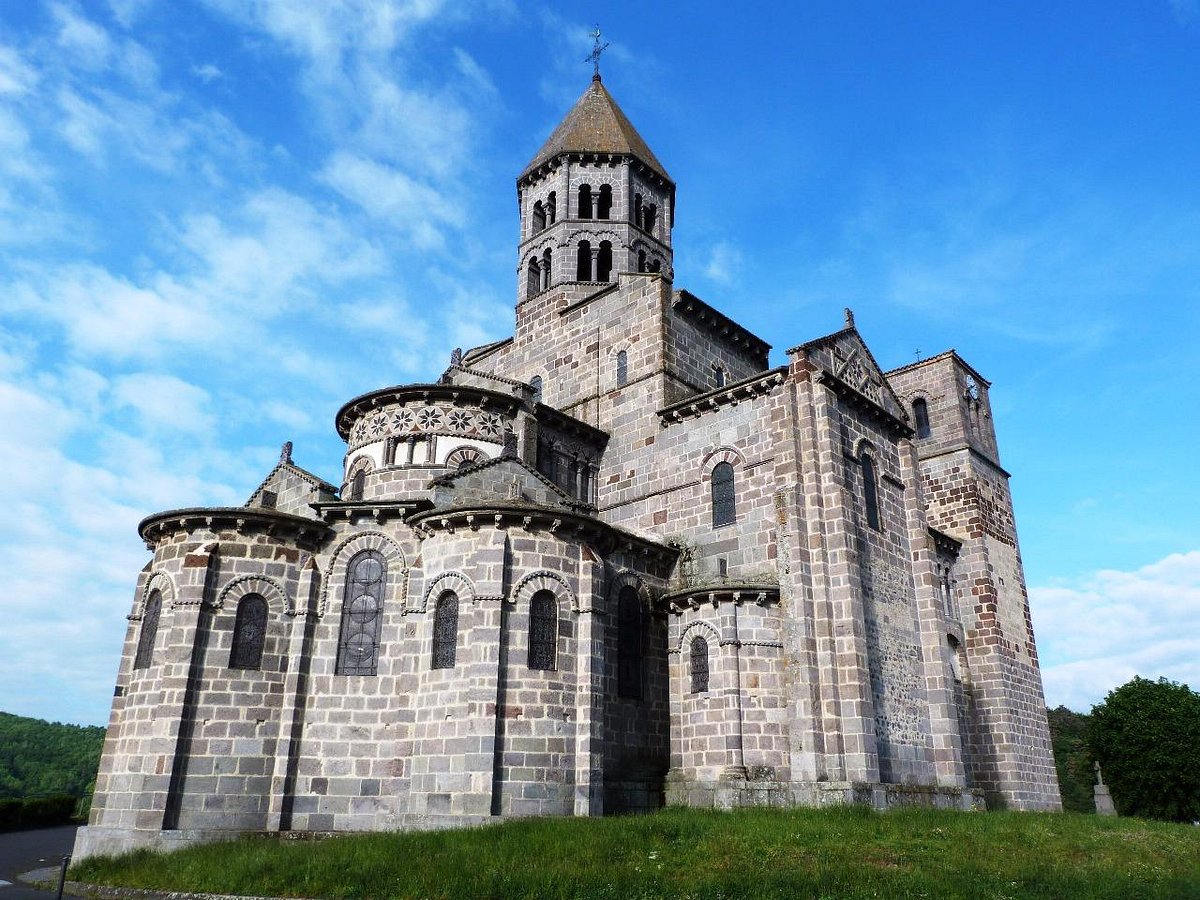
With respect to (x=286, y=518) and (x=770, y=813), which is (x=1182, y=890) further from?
(x=286, y=518)

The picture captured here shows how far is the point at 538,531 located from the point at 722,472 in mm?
6638

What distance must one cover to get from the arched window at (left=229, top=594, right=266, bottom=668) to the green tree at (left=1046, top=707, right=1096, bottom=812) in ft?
129

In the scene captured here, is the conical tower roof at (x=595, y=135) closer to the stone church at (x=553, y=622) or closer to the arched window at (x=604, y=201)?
the arched window at (x=604, y=201)

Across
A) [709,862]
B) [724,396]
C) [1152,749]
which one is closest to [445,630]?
[709,862]

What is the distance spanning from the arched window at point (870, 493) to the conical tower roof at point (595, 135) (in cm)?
1782

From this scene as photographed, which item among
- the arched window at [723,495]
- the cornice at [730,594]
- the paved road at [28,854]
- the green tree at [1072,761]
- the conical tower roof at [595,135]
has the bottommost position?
the paved road at [28,854]

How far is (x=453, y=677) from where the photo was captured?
768 inches

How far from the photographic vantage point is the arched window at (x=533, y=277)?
35.9m

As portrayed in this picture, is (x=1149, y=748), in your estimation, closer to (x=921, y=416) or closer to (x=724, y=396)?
(x=921, y=416)

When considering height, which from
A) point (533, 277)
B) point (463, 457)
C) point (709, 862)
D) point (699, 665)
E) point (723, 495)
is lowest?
point (709, 862)

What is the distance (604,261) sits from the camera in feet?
116

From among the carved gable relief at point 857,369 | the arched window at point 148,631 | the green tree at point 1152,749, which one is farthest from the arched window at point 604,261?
the green tree at point 1152,749

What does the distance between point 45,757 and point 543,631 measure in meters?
79.6

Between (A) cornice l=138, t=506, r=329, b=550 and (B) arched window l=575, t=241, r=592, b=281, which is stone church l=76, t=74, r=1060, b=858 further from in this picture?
(B) arched window l=575, t=241, r=592, b=281
